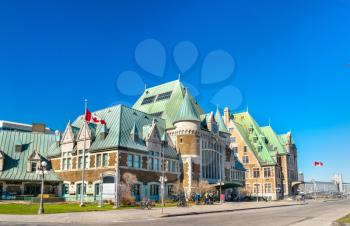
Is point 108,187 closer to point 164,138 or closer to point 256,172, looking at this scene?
point 164,138

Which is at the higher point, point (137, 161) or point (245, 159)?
point (245, 159)

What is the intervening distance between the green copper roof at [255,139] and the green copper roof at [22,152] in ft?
191

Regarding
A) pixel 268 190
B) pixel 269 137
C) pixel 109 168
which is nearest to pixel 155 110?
pixel 109 168

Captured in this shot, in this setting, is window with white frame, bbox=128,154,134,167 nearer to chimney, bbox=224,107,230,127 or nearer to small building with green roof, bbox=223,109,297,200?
small building with green roof, bbox=223,109,297,200

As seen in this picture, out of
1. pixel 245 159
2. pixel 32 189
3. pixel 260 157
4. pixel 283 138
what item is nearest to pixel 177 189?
pixel 32 189

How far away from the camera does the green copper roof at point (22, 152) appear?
5131 centimetres

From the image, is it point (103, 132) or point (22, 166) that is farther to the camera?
point (22, 166)

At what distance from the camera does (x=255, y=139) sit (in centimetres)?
10238

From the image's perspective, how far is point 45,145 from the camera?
6119cm

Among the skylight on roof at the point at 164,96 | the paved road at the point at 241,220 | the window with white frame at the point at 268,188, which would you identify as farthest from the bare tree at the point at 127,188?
the window with white frame at the point at 268,188

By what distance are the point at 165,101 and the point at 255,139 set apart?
41561mm

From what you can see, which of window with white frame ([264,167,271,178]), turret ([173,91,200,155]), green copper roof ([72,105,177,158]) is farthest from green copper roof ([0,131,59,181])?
window with white frame ([264,167,271,178])

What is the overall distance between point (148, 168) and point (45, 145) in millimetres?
20326

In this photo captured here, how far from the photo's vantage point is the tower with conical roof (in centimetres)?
5988
